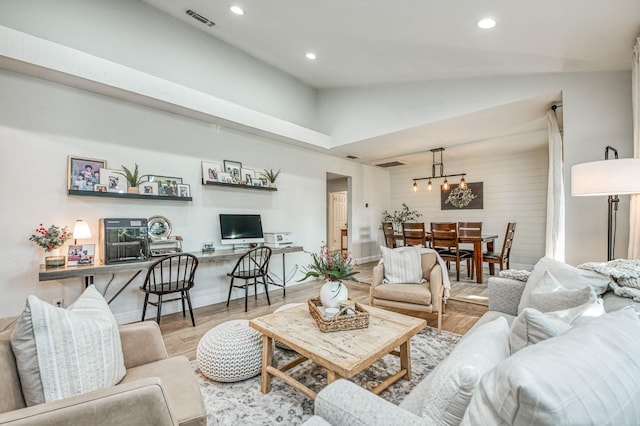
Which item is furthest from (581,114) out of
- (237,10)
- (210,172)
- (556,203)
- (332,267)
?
(210,172)

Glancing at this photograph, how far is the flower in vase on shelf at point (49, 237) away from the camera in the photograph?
2.62 meters

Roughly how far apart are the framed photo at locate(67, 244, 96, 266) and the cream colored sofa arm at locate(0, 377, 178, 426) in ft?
8.03

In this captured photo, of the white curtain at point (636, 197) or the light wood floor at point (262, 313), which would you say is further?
the light wood floor at point (262, 313)

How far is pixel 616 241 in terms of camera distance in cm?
271

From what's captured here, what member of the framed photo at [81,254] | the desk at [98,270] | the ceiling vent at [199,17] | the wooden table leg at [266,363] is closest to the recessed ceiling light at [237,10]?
the ceiling vent at [199,17]

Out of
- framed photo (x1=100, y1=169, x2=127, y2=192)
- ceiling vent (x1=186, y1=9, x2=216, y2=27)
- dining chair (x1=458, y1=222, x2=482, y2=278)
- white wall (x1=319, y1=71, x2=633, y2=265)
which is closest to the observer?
white wall (x1=319, y1=71, x2=633, y2=265)

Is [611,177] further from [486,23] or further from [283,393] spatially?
[283,393]

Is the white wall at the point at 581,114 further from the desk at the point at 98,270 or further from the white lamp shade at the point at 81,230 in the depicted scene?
the white lamp shade at the point at 81,230

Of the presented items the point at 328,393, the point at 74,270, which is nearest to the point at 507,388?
the point at 328,393

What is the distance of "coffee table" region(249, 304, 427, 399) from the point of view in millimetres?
1478

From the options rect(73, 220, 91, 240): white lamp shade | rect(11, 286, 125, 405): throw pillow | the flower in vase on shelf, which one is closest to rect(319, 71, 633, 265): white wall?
rect(11, 286, 125, 405): throw pillow

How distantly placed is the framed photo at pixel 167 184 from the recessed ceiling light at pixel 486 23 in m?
3.57

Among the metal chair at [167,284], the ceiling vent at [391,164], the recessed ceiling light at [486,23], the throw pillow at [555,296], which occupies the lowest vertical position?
the metal chair at [167,284]

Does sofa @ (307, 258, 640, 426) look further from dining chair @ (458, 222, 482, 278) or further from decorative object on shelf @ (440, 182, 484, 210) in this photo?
decorative object on shelf @ (440, 182, 484, 210)
